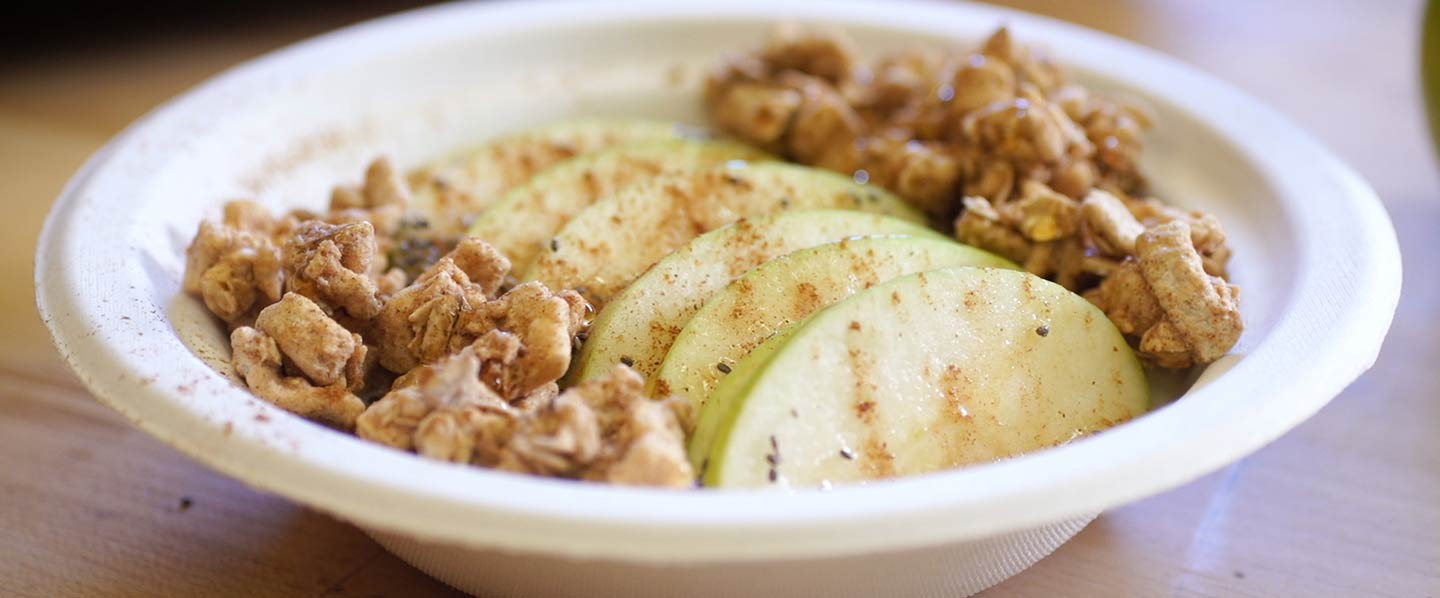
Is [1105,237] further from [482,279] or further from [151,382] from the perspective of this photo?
[151,382]

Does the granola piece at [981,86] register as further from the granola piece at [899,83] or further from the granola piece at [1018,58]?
the granola piece at [899,83]

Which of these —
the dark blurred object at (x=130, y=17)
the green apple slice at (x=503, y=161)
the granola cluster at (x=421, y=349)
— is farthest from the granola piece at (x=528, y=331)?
the dark blurred object at (x=130, y=17)

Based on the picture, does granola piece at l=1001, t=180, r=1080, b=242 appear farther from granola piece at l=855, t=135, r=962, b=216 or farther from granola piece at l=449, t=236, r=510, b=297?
granola piece at l=449, t=236, r=510, b=297

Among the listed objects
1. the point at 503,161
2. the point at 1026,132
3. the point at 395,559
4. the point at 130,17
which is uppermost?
the point at 1026,132

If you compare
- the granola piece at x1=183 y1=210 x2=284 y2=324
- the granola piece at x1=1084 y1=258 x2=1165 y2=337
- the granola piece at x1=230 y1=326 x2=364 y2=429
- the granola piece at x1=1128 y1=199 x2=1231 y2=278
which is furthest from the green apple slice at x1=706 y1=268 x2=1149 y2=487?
the granola piece at x1=183 y1=210 x2=284 y2=324

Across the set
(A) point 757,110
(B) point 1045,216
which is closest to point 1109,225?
(B) point 1045,216

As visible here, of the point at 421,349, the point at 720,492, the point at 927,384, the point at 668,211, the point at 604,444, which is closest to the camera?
the point at 720,492

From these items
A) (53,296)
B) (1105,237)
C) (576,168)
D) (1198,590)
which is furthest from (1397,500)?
(53,296)

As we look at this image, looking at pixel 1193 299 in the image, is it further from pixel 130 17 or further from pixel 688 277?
pixel 130 17
